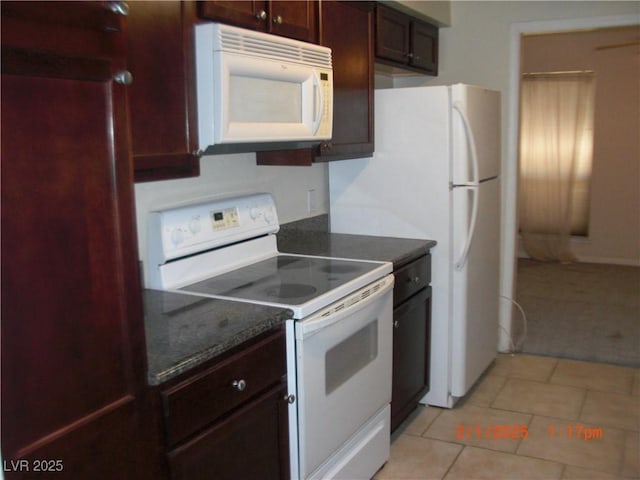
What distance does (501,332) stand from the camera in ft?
13.5

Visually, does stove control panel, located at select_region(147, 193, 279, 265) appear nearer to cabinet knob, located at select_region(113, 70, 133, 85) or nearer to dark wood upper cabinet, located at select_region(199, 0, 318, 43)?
dark wood upper cabinet, located at select_region(199, 0, 318, 43)

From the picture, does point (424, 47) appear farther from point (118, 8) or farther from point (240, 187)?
point (118, 8)

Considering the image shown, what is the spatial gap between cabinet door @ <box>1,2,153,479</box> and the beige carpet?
11.2 ft

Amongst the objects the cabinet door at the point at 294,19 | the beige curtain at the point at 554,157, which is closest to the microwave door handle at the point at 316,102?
the cabinet door at the point at 294,19

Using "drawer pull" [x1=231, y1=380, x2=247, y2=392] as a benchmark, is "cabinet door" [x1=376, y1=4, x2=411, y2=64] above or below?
above

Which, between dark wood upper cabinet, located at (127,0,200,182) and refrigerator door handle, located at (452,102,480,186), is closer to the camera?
dark wood upper cabinet, located at (127,0,200,182)

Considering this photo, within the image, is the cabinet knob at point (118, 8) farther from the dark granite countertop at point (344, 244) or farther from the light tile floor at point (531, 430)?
the light tile floor at point (531, 430)

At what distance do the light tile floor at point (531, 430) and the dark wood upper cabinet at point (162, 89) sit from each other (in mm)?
1623

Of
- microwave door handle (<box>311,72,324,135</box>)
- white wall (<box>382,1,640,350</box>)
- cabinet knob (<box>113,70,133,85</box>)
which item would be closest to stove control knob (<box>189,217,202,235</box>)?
microwave door handle (<box>311,72,324,135</box>)

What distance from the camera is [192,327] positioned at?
5.93 ft

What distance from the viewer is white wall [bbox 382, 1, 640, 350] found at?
12.3 ft

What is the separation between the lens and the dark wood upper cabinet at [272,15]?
2036mm

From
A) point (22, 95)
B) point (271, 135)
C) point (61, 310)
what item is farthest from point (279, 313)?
point (22, 95)

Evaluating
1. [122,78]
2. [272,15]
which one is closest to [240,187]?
[272,15]
